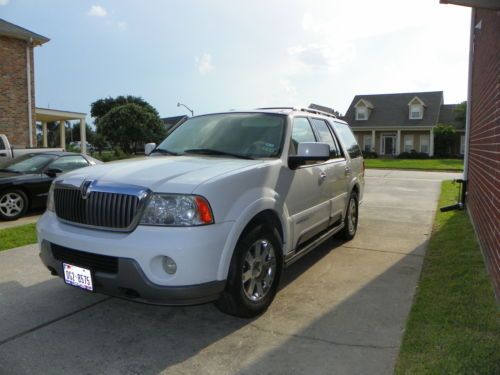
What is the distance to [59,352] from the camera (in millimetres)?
3283

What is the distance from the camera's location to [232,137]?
4.59 meters

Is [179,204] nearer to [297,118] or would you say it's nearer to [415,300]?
[297,118]

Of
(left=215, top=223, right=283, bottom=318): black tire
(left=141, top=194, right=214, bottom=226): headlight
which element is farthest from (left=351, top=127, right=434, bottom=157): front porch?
(left=141, top=194, right=214, bottom=226): headlight

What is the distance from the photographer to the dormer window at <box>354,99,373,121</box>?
1668 inches

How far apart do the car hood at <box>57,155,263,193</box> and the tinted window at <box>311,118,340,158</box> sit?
168 cm

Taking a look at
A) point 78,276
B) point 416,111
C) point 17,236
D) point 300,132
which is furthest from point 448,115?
point 78,276

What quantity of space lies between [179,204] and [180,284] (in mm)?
569

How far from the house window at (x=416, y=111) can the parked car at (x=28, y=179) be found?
36.5 m

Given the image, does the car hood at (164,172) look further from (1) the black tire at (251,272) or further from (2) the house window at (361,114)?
(2) the house window at (361,114)

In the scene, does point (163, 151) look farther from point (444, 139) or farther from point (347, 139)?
point (444, 139)

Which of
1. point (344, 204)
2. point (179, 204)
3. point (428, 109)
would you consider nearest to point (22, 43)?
point (344, 204)

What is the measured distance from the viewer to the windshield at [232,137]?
14.4ft

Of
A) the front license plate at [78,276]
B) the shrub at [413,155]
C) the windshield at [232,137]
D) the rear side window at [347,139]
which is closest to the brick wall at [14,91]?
the rear side window at [347,139]

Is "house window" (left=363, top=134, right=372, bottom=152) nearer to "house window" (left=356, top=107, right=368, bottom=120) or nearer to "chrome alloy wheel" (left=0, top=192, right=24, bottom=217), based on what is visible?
"house window" (left=356, top=107, right=368, bottom=120)
